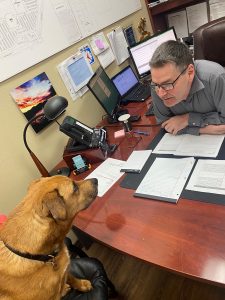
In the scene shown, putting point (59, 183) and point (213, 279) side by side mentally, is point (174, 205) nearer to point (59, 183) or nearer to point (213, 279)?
point (213, 279)

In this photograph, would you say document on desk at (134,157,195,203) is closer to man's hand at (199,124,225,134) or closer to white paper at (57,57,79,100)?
man's hand at (199,124,225,134)

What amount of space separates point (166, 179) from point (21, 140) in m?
0.92

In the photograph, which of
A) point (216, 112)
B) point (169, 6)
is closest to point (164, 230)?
point (216, 112)

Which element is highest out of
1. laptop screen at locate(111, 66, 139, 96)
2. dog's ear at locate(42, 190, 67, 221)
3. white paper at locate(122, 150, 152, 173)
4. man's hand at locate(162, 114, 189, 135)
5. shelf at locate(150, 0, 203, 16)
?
shelf at locate(150, 0, 203, 16)

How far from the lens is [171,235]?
0.88 metres

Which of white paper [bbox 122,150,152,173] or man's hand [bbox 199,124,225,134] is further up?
man's hand [bbox 199,124,225,134]

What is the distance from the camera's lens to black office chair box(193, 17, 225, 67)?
1.66 m

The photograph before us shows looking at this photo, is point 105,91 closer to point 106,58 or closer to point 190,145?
point 106,58

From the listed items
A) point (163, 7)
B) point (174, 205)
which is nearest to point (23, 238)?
point (174, 205)

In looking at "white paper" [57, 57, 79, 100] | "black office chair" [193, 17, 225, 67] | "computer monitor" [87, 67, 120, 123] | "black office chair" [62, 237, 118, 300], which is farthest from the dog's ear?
"black office chair" [193, 17, 225, 67]

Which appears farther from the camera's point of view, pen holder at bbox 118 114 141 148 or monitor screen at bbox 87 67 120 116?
monitor screen at bbox 87 67 120 116

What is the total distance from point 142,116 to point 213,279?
1.21 m

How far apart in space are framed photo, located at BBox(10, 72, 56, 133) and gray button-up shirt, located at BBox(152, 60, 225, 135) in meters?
0.84

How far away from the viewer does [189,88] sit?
4.21ft
